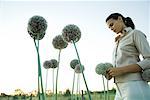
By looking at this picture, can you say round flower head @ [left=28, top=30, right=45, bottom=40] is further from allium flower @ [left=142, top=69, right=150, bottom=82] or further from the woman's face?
allium flower @ [left=142, top=69, right=150, bottom=82]

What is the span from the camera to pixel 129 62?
154 centimetres

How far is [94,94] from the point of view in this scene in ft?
11.4

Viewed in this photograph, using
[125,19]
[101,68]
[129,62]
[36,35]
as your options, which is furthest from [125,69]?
[101,68]

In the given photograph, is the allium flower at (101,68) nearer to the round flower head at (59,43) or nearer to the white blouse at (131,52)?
the round flower head at (59,43)

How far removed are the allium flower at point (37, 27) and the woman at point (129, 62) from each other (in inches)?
20.1

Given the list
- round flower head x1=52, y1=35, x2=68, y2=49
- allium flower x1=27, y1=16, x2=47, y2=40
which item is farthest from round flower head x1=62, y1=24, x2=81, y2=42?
round flower head x1=52, y1=35, x2=68, y2=49

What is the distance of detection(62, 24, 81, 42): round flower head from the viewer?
2.26 metres

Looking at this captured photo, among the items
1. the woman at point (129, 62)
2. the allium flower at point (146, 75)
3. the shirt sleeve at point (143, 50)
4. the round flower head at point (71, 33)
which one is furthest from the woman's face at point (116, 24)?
the round flower head at point (71, 33)

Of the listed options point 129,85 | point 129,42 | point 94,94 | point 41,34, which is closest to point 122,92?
point 129,85

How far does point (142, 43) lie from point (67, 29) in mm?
898

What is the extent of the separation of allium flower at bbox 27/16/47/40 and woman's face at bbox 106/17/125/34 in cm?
48

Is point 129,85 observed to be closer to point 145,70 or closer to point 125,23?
point 145,70

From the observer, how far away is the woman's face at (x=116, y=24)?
1.59 meters

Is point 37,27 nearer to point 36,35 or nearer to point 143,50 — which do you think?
point 36,35
